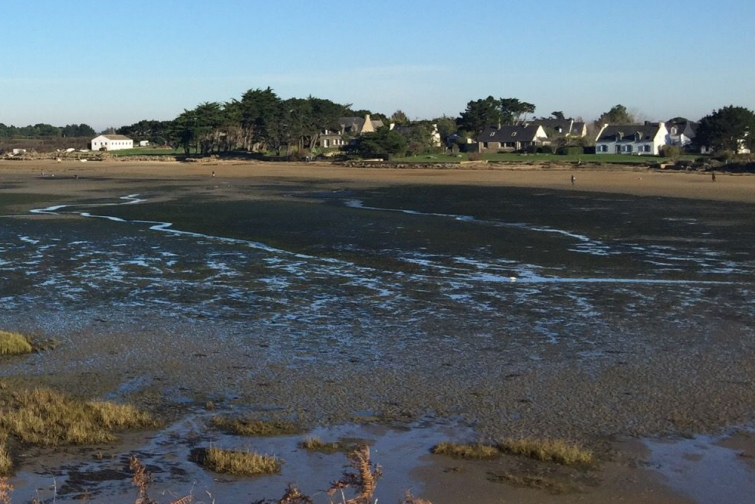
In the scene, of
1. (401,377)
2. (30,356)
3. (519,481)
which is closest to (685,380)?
(401,377)

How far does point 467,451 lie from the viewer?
10094 mm

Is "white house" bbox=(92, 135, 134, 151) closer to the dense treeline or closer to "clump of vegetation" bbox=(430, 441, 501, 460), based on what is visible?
the dense treeline

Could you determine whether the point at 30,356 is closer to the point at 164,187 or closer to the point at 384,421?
the point at 384,421

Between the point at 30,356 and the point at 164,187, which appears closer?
the point at 30,356

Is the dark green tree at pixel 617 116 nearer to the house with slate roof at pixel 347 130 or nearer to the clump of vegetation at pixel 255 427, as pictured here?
the house with slate roof at pixel 347 130

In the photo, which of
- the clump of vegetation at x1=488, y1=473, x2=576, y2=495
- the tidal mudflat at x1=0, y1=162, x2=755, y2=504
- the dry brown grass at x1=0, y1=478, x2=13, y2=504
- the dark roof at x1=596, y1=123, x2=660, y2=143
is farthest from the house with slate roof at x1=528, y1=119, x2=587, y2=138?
the dry brown grass at x1=0, y1=478, x2=13, y2=504

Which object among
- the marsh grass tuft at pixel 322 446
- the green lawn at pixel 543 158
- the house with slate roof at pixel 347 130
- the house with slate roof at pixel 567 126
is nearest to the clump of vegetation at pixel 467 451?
the marsh grass tuft at pixel 322 446

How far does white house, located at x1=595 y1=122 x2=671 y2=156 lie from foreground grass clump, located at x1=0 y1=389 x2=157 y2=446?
346ft

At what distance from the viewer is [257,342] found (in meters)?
16.3

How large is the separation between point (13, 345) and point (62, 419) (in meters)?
5.23

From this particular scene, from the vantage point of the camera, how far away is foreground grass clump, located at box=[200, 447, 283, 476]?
935cm

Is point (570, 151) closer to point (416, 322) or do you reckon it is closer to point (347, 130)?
point (347, 130)

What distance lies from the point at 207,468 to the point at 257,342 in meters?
6.86

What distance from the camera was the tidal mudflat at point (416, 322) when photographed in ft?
39.2
